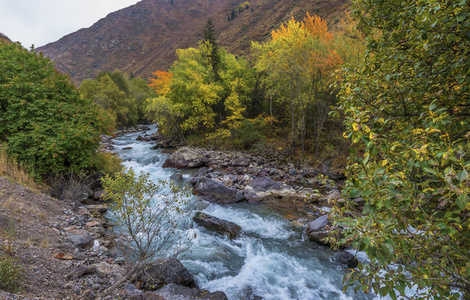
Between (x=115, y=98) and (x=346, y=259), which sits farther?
(x=115, y=98)

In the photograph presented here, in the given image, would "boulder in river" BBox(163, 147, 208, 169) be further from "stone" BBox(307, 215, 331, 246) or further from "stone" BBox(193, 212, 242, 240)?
"stone" BBox(307, 215, 331, 246)

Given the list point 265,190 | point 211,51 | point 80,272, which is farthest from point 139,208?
point 211,51

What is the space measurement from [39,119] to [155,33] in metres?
164

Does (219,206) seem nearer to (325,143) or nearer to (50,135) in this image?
(50,135)

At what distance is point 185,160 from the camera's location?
17.0 m

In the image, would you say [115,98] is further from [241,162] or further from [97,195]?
[97,195]

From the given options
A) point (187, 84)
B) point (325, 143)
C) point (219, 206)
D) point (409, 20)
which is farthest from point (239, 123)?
point (409, 20)

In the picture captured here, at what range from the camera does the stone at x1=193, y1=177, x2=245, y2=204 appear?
1119 centimetres

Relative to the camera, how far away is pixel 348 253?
6.84 metres

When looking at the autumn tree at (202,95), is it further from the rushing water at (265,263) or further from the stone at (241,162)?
the rushing water at (265,263)

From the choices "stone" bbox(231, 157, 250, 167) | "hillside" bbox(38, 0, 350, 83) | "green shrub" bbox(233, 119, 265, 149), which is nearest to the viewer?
"stone" bbox(231, 157, 250, 167)

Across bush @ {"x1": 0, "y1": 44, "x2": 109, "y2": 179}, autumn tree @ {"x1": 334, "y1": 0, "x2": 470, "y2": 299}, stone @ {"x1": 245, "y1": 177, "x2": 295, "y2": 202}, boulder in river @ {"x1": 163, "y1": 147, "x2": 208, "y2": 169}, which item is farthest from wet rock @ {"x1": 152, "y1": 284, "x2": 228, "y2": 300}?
boulder in river @ {"x1": 163, "y1": 147, "x2": 208, "y2": 169}

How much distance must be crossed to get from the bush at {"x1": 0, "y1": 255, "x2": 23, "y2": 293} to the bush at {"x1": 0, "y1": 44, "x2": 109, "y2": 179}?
5621mm

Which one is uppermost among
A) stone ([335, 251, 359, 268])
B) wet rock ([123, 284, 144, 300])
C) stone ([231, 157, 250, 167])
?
wet rock ([123, 284, 144, 300])
